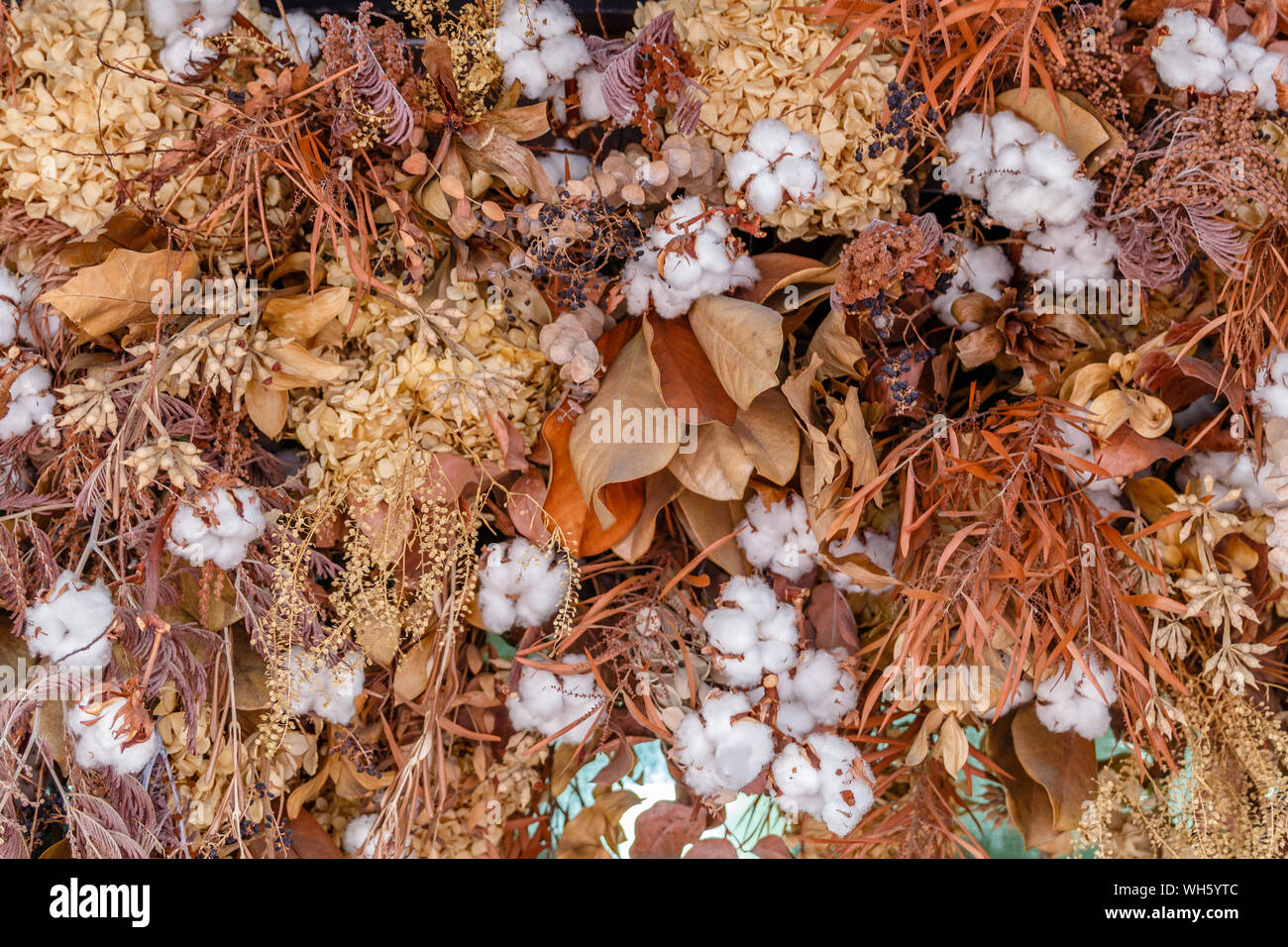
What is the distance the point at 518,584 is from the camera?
928 millimetres

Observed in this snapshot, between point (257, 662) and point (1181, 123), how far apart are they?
45.7 inches

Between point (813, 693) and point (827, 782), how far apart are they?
0.09m

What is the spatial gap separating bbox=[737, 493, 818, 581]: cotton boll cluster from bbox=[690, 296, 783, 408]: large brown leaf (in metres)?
0.17

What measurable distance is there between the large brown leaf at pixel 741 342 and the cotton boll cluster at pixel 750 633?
0.24m

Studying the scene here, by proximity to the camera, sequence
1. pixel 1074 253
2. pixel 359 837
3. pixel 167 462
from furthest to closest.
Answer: pixel 359 837
pixel 1074 253
pixel 167 462

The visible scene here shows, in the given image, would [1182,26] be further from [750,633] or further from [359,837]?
[359,837]

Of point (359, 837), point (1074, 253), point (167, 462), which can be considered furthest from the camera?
point (359, 837)

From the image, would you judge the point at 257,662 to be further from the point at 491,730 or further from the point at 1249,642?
the point at 1249,642

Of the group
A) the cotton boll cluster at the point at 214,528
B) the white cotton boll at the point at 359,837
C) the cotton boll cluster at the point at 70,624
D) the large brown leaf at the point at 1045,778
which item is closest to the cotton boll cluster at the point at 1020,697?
the large brown leaf at the point at 1045,778

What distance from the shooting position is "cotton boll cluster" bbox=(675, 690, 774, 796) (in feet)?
2.99

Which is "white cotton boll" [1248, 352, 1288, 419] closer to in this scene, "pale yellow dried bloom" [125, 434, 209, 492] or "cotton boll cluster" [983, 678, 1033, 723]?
"cotton boll cluster" [983, 678, 1033, 723]

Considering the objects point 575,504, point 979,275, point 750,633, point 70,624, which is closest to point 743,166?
point 979,275

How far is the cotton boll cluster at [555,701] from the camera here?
947mm
